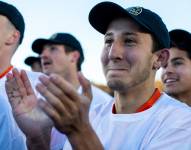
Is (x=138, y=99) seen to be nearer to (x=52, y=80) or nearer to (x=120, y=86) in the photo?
(x=120, y=86)

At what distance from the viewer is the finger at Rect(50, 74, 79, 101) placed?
6.64 ft

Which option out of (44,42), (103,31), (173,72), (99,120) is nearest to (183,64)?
(173,72)

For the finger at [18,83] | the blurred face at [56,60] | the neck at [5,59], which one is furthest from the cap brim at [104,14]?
the blurred face at [56,60]

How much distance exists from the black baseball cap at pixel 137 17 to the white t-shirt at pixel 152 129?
0.45 metres

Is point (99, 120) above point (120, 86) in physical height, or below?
below

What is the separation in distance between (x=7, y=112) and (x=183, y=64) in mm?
2399

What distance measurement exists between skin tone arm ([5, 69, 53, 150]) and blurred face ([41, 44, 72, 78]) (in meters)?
3.70

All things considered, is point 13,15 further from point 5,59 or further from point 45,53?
point 45,53

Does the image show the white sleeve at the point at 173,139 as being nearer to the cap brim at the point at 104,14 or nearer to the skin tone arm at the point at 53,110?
the skin tone arm at the point at 53,110

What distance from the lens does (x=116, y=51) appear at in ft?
9.25

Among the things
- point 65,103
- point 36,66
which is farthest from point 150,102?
point 36,66

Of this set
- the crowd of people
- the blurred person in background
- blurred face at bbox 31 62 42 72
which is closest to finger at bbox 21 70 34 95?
the crowd of people

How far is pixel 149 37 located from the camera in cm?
296

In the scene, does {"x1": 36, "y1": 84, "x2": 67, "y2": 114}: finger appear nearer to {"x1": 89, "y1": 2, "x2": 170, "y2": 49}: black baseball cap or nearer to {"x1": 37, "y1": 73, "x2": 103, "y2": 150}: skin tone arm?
{"x1": 37, "y1": 73, "x2": 103, "y2": 150}: skin tone arm
